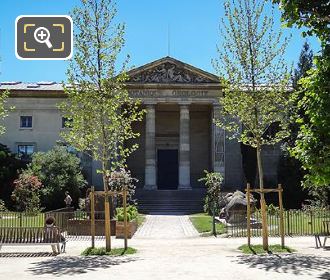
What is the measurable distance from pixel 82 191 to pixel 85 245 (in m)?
22.2

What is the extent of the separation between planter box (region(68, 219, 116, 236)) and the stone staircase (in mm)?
12858

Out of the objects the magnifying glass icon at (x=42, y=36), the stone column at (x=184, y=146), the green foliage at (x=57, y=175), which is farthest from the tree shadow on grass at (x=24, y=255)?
the stone column at (x=184, y=146)

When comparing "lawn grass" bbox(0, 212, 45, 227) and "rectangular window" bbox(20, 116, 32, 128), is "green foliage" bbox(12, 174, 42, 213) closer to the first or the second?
"lawn grass" bbox(0, 212, 45, 227)

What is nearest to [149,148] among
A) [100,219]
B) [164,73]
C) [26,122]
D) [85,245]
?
[164,73]

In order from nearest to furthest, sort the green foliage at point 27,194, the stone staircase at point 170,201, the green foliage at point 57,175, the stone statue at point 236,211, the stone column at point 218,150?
1. the stone statue at point 236,211
2. the green foliage at point 27,194
3. the stone staircase at point 170,201
4. the green foliage at point 57,175
5. the stone column at point 218,150

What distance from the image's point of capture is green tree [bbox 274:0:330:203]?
11.5 meters

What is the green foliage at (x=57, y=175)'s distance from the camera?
127 feet

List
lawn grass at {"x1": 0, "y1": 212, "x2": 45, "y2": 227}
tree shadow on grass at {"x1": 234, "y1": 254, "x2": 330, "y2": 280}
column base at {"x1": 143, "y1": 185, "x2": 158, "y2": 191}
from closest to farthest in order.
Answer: tree shadow on grass at {"x1": 234, "y1": 254, "x2": 330, "y2": 280}
lawn grass at {"x1": 0, "y1": 212, "x2": 45, "y2": 227}
column base at {"x1": 143, "y1": 185, "x2": 158, "y2": 191}

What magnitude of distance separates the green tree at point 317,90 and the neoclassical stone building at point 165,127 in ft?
105

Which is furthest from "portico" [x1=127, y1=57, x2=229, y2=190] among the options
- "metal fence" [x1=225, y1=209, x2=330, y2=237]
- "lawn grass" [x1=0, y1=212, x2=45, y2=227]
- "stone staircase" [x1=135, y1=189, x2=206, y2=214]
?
"metal fence" [x1=225, y1=209, x2=330, y2=237]

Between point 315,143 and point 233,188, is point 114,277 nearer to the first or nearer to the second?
point 315,143

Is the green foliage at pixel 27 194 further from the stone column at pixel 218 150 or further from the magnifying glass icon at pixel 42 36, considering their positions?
the magnifying glass icon at pixel 42 36

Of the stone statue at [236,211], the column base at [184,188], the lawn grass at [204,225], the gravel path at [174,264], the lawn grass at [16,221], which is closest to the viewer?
the gravel path at [174,264]

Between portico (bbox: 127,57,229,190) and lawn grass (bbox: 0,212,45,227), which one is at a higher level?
portico (bbox: 127,57,229,190)
